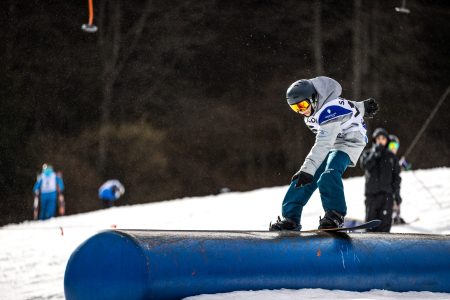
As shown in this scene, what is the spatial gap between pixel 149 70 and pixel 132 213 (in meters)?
20.9

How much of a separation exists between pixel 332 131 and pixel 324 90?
0.33m

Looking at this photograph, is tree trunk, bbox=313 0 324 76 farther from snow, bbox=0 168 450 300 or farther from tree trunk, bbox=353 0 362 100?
snow, bbox=0 168 450 300

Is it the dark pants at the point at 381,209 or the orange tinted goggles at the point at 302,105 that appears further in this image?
the dark pants at the point at 381,209

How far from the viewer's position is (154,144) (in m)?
33.7

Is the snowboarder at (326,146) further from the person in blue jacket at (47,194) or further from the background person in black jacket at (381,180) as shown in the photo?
the person in blue jacket at (47,194)

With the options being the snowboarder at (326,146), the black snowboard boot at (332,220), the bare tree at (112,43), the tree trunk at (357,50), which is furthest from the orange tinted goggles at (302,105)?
the tree trunk at (357,50)

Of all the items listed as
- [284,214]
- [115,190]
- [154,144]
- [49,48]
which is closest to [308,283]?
[284,214]

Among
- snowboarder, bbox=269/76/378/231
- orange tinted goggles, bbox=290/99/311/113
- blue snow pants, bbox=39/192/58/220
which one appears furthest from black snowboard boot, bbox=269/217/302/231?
blue snow pants, bbox=39/192/58/220

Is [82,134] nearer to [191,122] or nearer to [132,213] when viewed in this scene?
[191,122]

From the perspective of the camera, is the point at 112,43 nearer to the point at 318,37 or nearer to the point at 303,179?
the point at 318,37

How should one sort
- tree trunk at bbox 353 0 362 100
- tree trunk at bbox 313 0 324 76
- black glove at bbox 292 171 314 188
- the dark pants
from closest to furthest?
black glove at bbox 292 171 314 188 < the dark pants < tree trunk at bbox 353 0 362 100 < tree trunk at bbox 313 0 324 76

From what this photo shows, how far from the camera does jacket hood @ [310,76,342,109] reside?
580 centimetres

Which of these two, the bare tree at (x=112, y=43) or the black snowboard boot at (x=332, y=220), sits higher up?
the bare tree at (x=112, y=43)

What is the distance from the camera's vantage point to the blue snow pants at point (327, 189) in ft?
18.7
